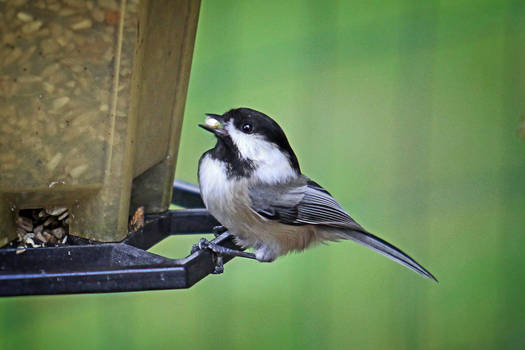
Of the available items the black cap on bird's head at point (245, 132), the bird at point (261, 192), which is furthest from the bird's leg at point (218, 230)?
the black cap on bird's head at point (245, 132)

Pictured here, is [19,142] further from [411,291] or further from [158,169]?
[411,291]

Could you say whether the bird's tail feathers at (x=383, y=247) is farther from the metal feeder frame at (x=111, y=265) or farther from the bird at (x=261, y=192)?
the metal feeder frame at (x=111, y=265)

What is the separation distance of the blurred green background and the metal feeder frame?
1.28 m

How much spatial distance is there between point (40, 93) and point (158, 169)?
58cm

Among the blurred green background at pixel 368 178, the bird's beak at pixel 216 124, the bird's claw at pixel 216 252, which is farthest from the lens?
the blurred green background at pixel 368 178

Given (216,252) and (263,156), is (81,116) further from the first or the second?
(263,156)

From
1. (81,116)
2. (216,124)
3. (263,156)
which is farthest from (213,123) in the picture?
(81,116)

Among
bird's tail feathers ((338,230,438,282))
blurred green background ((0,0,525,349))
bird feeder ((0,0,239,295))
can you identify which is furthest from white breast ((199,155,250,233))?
blurred green background ((0,0,525,349))

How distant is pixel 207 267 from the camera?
1.76 meters

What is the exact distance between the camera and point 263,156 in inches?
85.4

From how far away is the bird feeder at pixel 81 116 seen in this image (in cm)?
165

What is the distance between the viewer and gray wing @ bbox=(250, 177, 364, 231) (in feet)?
7.19

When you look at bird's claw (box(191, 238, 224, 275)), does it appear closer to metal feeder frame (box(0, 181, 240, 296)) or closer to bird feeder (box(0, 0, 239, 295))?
metal feeder frame (box(0, 181, 240, 296))

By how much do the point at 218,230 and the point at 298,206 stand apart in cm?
24
